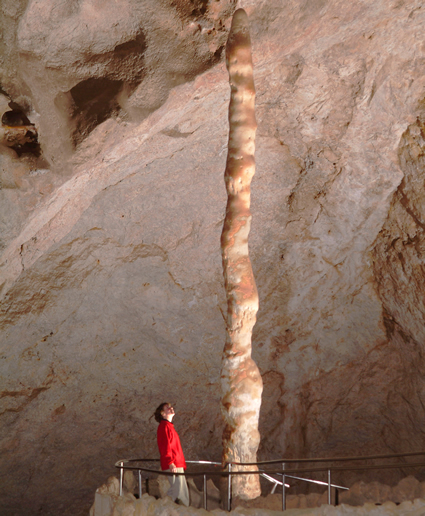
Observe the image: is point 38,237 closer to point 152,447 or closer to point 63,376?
point 63,376

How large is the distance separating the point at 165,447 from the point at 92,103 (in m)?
3.65

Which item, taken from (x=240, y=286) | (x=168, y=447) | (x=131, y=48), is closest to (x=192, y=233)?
(x=240, y=286)

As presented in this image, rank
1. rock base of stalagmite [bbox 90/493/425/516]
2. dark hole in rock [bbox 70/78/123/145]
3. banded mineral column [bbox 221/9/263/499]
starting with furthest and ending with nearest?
dark hole in rock [bbox 70/78/123/145] < banded mineral column [bbox 221/9/263/499] < rock base of stalagmite [bbox 90/493/425/516]

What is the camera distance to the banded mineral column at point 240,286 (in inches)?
181

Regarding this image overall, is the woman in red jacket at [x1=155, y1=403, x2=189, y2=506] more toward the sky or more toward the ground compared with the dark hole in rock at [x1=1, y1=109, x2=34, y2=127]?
more toward the ground

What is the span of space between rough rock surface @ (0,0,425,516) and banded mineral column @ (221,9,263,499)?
38 cm

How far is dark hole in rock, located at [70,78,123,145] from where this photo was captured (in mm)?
4984

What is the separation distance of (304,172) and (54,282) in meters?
4.09

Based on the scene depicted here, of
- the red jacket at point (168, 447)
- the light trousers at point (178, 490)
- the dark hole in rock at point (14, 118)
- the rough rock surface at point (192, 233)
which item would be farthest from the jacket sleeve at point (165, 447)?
the dark hole in rock at point (14, 118)

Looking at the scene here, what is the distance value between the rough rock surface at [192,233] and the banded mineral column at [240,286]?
379 mm

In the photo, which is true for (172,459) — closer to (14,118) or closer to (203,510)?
(203,510)

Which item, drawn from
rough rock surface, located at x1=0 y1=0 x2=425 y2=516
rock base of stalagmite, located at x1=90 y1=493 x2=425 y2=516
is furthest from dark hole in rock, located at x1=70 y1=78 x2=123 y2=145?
rock base of stalagmite, located at x1=90 y1=493 x2=425 y2=516

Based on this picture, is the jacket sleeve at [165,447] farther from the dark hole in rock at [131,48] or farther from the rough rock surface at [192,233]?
the dark hole in rock at [131,48]

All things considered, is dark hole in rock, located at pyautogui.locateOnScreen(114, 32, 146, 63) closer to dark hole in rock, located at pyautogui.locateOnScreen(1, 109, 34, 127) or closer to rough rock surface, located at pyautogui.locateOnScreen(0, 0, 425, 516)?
rough rock surface, located at pyautogui.locateOnScreen(0, 0, 425, 516)
